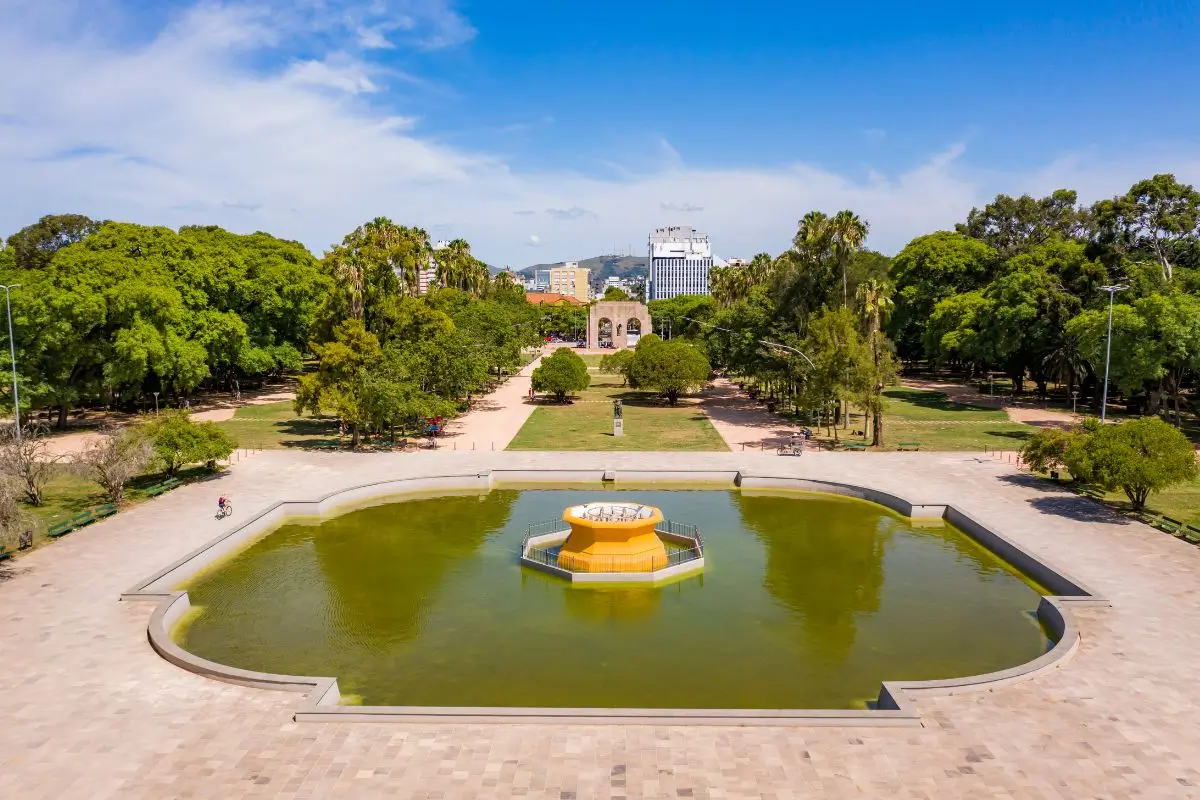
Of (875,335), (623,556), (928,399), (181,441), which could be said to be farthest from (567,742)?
(928,399)

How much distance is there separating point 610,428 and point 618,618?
92.5 ft

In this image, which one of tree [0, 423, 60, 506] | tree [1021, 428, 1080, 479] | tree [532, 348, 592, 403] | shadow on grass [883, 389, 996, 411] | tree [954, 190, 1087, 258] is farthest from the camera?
tree [954, 190, 1087, 258]

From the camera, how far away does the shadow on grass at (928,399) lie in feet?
183

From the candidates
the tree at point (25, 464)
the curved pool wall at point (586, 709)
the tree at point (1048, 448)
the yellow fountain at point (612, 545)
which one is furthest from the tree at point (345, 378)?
the tree at point (1048, 448)

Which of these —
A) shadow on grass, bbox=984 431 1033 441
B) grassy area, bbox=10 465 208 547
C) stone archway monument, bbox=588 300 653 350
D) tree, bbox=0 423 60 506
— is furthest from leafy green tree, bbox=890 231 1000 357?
tree, bbox=0 423 60 506

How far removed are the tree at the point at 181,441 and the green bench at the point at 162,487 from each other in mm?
768

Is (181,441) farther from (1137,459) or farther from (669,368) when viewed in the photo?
(1137,459)

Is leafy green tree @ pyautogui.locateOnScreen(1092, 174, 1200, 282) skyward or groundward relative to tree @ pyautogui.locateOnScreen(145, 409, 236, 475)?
skyward

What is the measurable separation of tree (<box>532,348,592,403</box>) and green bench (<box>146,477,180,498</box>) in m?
30.4

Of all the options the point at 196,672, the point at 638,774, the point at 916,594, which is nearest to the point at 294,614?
the point at 196,672

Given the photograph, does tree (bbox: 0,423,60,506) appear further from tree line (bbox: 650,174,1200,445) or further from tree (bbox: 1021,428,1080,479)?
tree (bbox: 1021,428,1080,479)

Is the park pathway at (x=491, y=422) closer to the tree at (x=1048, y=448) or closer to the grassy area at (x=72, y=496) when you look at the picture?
the grassy area at (x=72, y=496)

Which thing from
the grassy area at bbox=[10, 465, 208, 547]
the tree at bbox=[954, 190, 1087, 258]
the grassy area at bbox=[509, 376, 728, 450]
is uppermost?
the tree at bbox=[954, 190, 1087, 258]

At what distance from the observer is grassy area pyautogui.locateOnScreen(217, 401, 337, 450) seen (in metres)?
42.0
